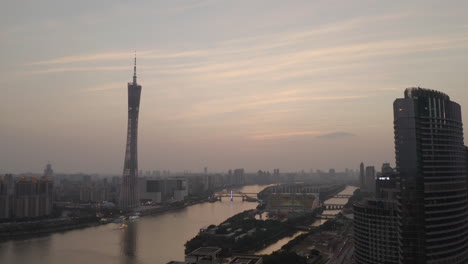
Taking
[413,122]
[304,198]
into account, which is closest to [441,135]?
[413,122]

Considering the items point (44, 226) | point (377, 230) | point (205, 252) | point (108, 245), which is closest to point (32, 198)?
point (44, 226)

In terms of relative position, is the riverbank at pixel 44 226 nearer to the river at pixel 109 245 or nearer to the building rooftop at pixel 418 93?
the river at pixel 109 245

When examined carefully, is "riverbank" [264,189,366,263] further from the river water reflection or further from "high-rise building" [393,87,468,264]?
"high-rise building" [393,87,468,264]

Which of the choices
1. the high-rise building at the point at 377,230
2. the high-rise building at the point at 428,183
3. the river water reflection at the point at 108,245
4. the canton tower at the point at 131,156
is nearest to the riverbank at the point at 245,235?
the river water reflection at the point at 108,245

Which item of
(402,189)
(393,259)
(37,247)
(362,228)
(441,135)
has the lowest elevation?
(37,247)

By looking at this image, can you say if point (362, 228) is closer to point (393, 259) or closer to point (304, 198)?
point (393, 259)
